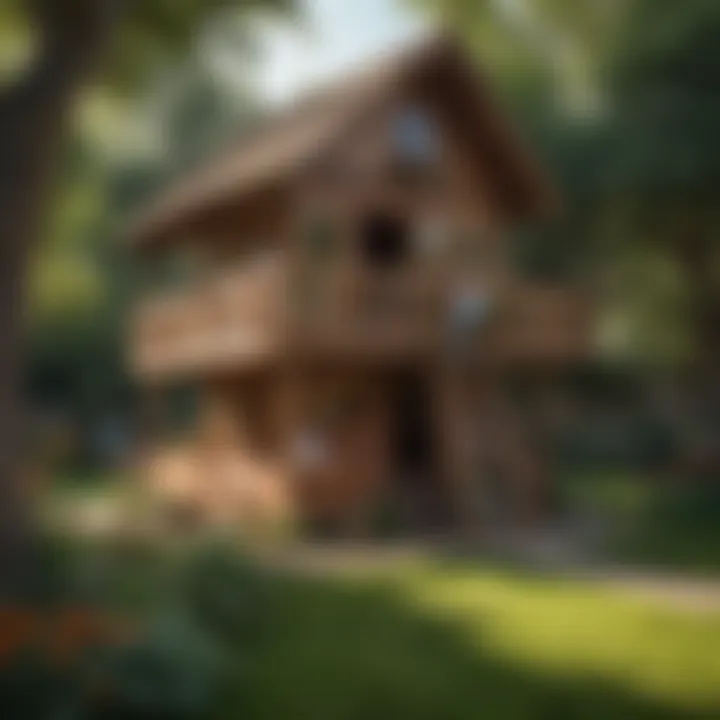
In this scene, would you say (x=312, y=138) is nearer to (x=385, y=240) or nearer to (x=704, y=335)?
(x=704, y=335)

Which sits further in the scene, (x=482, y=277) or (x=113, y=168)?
(x=482, y=277)

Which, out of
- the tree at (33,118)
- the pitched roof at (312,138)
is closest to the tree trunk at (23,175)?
the tree at (33,118)

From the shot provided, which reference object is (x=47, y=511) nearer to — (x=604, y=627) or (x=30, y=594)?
(x=30, y=594)

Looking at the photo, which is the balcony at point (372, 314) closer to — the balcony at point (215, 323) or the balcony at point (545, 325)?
the balcony at point (215, 323)

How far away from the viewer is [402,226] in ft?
9.70

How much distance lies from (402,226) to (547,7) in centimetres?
102

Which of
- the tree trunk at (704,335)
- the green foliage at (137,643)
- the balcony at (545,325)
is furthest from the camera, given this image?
the balcony at (545,325)

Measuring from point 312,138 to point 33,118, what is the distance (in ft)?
1.74

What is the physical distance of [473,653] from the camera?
181cm

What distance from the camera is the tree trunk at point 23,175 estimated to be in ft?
5.53

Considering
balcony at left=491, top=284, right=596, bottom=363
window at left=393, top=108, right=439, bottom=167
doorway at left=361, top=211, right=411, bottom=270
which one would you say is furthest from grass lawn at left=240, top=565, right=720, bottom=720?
doorway at left=361, top=211, right=411, bottom=270

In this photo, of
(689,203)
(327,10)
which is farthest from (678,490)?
(327,10)

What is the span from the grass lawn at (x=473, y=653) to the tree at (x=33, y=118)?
51 cm

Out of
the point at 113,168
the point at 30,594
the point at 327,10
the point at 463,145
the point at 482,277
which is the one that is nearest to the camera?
the point at 30,594
